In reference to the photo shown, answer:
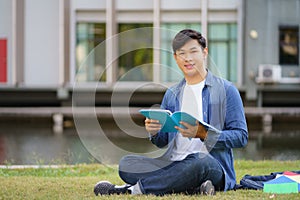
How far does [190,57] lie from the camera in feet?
14.7

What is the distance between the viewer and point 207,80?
459 centimetres

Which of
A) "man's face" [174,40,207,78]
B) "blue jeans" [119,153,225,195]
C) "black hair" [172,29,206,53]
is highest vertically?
"black hair" [172,29,206,53]

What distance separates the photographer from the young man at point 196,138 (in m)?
4.47

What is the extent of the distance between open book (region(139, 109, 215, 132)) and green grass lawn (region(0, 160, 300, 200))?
503mm

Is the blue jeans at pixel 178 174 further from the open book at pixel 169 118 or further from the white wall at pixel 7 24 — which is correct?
the white wall at pixel 7 24

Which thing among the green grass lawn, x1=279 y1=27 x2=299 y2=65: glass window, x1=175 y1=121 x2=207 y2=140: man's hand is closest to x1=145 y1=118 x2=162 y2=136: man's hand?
x1=175 y1=121 x2=207 y2=140: man's hand

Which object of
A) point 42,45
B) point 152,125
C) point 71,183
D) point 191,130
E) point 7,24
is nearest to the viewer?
point 191,130

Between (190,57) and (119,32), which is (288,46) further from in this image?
(190,57)

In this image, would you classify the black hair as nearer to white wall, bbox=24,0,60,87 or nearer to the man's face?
the man's face

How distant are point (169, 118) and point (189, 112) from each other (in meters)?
0.42

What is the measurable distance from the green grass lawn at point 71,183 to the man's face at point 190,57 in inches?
34.4

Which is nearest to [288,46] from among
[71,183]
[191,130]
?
[71,183]

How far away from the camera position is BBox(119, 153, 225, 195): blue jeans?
4477 mm

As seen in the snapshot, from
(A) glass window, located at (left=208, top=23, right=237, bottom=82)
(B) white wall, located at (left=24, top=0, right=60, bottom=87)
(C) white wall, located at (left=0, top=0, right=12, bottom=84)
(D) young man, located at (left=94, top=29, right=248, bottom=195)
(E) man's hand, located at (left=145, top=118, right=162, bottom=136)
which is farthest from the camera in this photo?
(B) white wall, located at (left=24, top=0, right=60, bottom=87)
